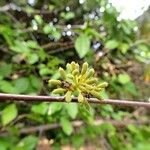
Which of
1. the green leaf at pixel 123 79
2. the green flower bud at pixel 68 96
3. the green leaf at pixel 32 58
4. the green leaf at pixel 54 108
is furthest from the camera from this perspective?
the green leaf at pixel 123 79

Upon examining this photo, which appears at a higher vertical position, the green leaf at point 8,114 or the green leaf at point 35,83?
the green leaf at point 35,83

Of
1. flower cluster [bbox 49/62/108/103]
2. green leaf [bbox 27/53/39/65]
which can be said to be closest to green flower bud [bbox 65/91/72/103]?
flower cluster [bbox 49/62/108/103]

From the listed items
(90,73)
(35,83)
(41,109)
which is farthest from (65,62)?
(90,73)

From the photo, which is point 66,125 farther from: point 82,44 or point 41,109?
point 82,44

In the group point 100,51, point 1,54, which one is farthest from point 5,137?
point 100,51

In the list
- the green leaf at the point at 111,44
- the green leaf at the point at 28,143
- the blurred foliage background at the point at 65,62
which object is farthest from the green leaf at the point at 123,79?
the green leaf at the point at 28,143

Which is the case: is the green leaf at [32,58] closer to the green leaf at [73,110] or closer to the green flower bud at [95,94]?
the green leaf at [73,110]

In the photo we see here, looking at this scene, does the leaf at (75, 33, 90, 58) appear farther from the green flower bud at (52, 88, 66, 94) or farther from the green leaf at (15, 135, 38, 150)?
the green flower bud at (52, 88, 66, 94)
